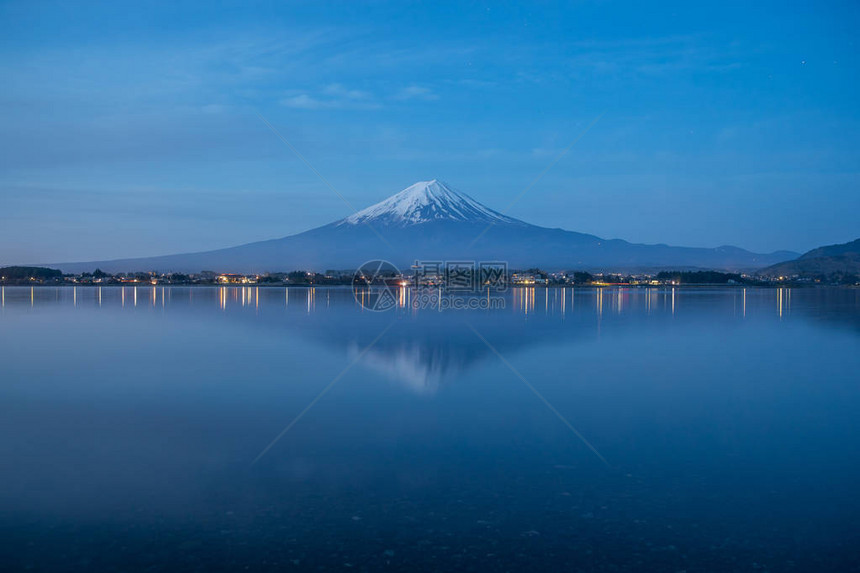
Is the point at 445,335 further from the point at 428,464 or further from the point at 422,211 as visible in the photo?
the point at 422,211

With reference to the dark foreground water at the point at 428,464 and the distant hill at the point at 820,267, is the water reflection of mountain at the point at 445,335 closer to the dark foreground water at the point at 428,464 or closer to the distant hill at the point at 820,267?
the dark foreground water at the point at 428,464

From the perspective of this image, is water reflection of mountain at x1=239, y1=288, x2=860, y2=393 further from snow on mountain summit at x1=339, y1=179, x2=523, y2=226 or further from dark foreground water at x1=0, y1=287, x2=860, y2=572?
snow on mountain summit at x1=339, y1=179, x2=523, y2=226

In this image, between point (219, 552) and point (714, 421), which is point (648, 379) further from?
point (219, 552)

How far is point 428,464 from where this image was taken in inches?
214

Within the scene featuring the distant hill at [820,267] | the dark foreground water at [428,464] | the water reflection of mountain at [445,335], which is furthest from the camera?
the distant hill at [820,267]

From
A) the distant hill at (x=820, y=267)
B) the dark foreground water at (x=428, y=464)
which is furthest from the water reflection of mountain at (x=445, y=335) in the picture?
the distant hill at (x=820, y=267)

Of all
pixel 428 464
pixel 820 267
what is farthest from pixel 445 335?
pixel 820 267

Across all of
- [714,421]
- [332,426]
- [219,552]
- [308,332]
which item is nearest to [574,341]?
[308,332]

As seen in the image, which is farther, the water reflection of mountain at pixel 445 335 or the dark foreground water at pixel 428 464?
the water reflection of mountain at pixel 445 335

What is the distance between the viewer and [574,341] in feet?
49.8

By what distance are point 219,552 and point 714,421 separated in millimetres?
5371

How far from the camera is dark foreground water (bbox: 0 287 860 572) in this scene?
3.82 meters

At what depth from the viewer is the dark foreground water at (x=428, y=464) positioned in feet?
12.5

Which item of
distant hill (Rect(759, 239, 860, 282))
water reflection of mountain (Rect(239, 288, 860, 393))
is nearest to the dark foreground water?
water reflection of mountain (Rect(239, 288, 860, 393))
